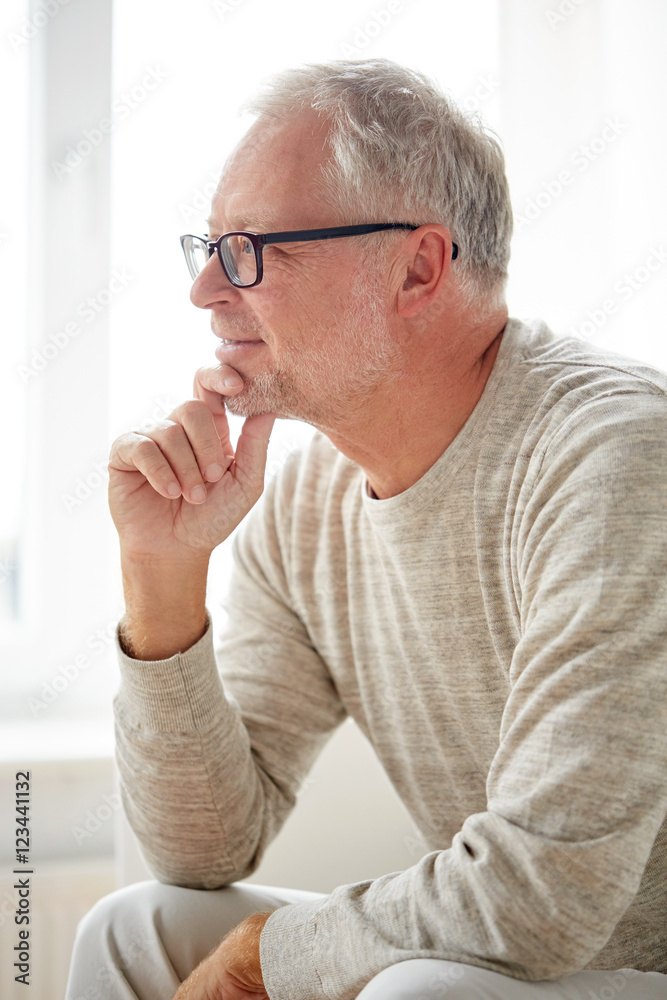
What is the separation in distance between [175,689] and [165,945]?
0.30 metres


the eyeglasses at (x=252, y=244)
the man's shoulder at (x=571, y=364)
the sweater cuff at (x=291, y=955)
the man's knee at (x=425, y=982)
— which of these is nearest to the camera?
the man's knee at (x=425, y=982)

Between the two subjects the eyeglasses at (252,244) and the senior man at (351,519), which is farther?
the eyeglasses at (252,244)

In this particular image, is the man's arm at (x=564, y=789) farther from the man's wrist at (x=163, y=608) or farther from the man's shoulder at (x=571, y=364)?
the man's wrist at (x=163, y=608)

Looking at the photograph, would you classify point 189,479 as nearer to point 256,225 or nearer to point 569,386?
point 256,225

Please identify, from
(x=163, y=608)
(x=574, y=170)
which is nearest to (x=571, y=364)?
(x=163, y=608)

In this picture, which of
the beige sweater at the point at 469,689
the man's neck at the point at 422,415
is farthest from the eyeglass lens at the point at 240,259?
the beige sweater at the point at 469,689

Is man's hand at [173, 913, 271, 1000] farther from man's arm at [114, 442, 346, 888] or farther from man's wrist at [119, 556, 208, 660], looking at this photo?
man's wrist at [119, 556, 208, 660]

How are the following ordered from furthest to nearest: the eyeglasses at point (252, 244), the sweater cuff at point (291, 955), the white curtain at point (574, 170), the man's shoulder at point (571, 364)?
the white curtain at point (574, 170) < the eyeglasses at point (252, 244) < the man's shoulder at point (571, 364) < the sweater cuff at point (291, 955)

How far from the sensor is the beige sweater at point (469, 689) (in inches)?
29.8

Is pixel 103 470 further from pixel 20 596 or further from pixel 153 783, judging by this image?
pixel 153 783

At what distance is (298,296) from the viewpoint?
43.2 inches

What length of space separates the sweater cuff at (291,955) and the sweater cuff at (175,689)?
30cm

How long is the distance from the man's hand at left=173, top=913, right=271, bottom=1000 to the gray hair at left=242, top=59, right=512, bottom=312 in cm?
81

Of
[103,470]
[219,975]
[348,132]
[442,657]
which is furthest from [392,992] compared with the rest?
[103,470]
